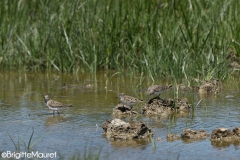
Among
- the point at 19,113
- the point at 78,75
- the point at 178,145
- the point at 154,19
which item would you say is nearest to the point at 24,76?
the point at 78,75

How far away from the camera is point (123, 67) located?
456 inches

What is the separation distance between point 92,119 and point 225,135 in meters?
1.81

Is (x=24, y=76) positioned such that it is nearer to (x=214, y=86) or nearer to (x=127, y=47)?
(x=127, y=47)

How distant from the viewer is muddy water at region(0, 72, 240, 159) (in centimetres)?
643

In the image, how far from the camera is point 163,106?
8.31 meters

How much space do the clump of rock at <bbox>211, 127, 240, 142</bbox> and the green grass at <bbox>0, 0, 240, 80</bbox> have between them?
4052mm

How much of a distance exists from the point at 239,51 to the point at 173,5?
146 centimetres

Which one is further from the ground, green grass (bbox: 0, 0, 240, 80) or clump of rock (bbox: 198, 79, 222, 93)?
green grass (bbox: 0, 0, 240, 80)

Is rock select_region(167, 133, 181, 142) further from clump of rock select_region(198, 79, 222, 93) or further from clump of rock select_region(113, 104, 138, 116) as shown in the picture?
clump of rock select_region(198, 79, 222, 93)

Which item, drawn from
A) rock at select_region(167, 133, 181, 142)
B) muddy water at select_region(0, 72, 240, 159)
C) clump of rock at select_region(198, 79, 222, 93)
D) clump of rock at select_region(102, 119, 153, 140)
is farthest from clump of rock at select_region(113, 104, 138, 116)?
clump of rock at select_region(198, 79, 222, 93)

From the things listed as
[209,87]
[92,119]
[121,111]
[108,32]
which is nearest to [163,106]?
[121,111]

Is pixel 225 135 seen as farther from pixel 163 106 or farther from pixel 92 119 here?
pixel 92 119

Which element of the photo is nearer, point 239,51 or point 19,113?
point 19,113

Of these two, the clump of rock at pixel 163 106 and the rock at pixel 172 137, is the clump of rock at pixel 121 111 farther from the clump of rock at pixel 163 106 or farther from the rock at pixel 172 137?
the rock at pixel 172 137
